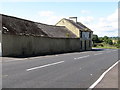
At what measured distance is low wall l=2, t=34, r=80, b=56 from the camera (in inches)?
1126

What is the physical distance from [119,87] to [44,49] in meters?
29.4

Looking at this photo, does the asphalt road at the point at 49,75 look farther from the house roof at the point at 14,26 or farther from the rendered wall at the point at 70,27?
the rendered wall at the point at 70,27

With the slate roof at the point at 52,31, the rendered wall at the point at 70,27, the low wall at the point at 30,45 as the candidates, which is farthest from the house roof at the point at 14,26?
the rendered wall at the point at 70,27

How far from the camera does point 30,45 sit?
34000 millimetres

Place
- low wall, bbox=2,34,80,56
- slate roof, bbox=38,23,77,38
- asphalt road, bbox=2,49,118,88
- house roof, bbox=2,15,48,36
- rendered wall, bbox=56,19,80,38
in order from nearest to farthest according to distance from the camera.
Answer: asphalt road, bbox=2,49,118,88 → low wall, bbox=2,34,80,56 → house roof, bbox=2,15,48,36 → slate roof, bbox=38,23,77,38 → rendered wall, bbox=56,19,80,38

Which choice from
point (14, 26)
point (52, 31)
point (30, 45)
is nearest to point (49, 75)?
point (30, 45)

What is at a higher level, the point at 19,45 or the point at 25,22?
the point at 25,22

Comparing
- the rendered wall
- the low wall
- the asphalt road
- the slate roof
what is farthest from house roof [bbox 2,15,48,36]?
the rendered wall

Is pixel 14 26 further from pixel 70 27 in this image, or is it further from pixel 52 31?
pixel 70 27

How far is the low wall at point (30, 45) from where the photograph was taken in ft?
93.8

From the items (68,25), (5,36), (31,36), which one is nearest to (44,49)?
(31,36)

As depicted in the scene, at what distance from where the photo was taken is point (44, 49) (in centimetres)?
3841

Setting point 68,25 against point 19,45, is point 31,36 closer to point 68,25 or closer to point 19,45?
point 19,45

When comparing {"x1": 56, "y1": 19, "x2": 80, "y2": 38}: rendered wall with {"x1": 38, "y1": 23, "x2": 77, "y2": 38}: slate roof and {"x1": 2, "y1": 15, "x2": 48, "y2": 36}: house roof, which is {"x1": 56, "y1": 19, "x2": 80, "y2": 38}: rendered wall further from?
{"x1": 2, "y1": 15, "x2": 48, "y2": 36}: house roof
